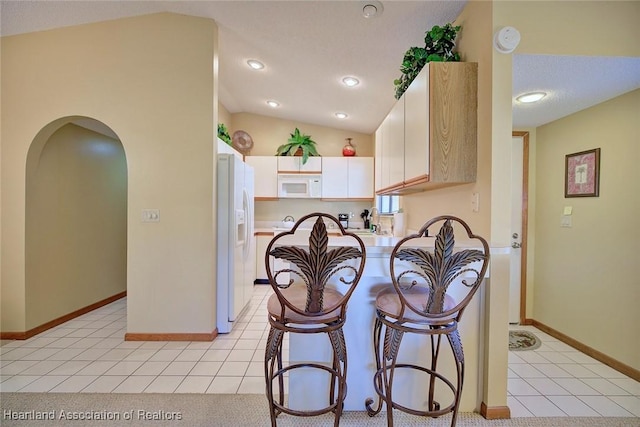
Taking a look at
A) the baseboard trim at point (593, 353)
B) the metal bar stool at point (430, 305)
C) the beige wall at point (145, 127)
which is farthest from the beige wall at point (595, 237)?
the beige wall at point (145, 127)

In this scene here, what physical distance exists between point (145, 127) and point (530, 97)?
10.5 feet

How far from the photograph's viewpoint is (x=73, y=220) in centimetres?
311

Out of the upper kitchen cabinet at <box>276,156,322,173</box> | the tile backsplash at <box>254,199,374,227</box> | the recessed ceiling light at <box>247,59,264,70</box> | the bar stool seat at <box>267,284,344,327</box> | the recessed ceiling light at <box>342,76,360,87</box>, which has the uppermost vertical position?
the recessed ceiling light at <box>247,59,264,70</box>

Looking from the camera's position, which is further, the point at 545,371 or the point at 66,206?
the point at 66,206

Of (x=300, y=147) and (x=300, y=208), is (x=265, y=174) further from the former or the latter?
(x=300, y=208)

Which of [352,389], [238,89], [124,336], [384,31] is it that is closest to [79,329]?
[124,336]

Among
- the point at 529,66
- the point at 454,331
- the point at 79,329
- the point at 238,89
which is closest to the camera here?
the point at 454,331

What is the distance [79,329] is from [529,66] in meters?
4.27

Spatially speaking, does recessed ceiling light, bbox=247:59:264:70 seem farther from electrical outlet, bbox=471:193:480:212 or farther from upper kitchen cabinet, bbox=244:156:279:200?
electrical outlet, bbox=471:193:480:212

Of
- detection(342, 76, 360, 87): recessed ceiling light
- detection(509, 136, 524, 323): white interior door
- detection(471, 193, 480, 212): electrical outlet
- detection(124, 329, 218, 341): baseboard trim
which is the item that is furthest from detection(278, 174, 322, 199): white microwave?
detection(471, 193, 480, 212): electrical outlet

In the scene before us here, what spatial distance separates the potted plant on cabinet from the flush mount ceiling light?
2556 millimetres

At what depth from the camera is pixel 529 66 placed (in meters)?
1.77

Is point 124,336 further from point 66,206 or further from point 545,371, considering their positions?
point 545,371

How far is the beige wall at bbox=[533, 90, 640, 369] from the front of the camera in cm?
212
